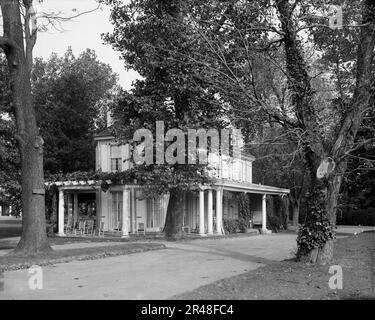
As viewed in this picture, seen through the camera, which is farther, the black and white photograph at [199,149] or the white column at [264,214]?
the white column at [264,214]

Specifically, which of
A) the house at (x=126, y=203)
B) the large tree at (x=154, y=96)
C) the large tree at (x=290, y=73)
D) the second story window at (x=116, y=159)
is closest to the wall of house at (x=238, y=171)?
the house at (x=126, y=203)

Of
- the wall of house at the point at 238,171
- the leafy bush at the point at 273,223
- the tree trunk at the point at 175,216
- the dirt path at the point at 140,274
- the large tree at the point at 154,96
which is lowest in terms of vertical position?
the leafy bush at the point at 273,223

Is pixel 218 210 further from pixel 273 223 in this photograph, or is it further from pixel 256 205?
pixel 256 205

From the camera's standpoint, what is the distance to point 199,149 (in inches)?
896

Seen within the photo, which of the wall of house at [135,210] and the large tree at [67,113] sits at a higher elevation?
the large tree at [67,113]

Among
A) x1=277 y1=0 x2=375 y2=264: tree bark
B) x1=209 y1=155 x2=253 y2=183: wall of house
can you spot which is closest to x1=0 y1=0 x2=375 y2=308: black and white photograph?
x1=277 y1=0 x2=375 y2=264: tree bark

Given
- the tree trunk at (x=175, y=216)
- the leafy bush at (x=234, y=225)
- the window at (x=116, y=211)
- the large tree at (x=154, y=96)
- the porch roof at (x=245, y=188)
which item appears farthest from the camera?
the leafy bush at (x=234, y=225)

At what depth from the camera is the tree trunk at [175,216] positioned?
960 inches

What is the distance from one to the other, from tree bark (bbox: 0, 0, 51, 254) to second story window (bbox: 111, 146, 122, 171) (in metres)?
13.5

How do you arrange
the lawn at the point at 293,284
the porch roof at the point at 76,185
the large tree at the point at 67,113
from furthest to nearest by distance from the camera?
the large tree at the point at 67,113
the porch roof at the point at 76,185
the lawn at the point at 293,284

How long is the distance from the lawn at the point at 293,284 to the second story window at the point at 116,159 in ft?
59.8

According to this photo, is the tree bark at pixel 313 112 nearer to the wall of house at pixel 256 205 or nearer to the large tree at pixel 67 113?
the large tree at pixel 67 113

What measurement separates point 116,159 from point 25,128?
13.9 meters
